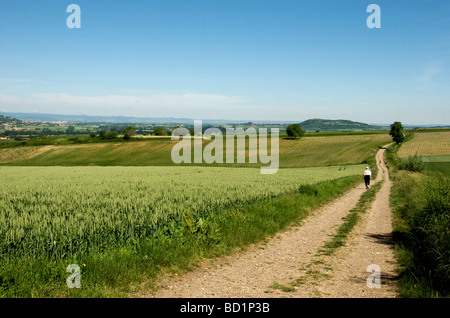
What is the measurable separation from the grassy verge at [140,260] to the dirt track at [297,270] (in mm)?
422

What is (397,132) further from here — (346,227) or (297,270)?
(297,270)

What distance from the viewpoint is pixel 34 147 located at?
274 ft

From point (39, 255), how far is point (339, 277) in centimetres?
674

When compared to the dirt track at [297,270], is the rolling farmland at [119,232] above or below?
above

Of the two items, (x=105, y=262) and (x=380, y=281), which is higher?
(x=105, y=262)

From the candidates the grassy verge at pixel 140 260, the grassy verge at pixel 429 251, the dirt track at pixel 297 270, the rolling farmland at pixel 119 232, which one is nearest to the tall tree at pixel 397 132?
the rolling farmland at pixel 119 232

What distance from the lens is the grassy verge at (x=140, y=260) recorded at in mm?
5352

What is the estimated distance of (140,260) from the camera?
6734 millimetres

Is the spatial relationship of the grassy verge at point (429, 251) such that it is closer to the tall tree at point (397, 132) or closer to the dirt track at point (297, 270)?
the dirt track at point (297, 270)

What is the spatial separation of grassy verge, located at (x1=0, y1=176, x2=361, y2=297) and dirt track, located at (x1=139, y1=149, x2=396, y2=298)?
42 centimetres

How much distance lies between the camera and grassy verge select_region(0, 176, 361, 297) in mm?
5352

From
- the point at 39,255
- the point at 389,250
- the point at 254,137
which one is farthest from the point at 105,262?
the point at 254,137

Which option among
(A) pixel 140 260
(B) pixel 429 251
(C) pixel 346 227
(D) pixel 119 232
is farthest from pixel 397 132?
(A) pixel 140 260
